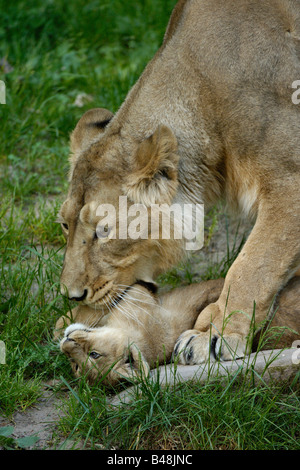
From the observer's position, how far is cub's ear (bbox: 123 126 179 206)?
173 inches

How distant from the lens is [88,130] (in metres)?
5.09

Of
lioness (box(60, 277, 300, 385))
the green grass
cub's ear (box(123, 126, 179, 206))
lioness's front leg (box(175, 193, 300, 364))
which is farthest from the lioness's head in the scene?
lioness's front leg (box(175, 193, 300, 364))

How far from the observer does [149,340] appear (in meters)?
4.45

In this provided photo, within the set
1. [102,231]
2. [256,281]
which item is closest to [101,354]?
[102,231]

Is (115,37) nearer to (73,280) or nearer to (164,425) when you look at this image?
(73,280)

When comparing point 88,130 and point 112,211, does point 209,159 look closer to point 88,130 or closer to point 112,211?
point 112,211

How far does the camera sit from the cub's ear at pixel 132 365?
4083 mm

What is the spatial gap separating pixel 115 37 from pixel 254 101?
4708 mm

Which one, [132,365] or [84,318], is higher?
[84,318]

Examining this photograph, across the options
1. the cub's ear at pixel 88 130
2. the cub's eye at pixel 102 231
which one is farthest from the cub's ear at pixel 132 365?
the cub's ear at pixel 88 130

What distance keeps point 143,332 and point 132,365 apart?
271 mm

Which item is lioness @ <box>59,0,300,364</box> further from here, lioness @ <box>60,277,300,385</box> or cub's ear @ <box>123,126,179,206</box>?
lioness @ <box>60,277,300,385</box>

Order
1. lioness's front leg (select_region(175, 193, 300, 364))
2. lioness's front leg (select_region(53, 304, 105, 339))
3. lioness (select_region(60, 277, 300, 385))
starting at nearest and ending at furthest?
lioness (select_region(60, 277, 300, 385))
lioness's front leg (select_region(175, 193, 300, 364))
lioness's front leg (select_region(53, 304, 105, 339))

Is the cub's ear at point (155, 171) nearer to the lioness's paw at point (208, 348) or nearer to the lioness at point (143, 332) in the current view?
the lioness at point (143, 332)
